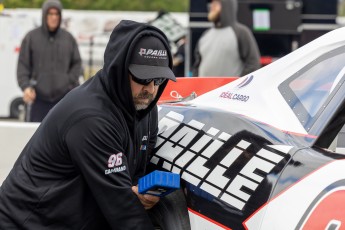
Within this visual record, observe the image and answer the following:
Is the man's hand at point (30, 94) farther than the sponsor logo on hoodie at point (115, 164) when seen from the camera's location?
Yes

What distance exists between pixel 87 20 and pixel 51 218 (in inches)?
517

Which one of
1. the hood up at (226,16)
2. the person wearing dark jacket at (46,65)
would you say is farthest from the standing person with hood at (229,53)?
the person wearing dark jacket at (46,65)

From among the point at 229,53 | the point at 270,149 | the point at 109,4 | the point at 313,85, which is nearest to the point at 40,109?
the point at 229,53

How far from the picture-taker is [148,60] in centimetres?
314

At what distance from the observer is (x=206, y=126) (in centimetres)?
330

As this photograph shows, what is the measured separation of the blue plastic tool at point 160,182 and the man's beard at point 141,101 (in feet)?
1.02

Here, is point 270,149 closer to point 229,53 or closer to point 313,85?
point 313,85

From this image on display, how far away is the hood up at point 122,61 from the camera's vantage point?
3104mm

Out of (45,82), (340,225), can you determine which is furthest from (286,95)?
(45,82)

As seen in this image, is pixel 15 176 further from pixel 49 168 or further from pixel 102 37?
pixel 102 37

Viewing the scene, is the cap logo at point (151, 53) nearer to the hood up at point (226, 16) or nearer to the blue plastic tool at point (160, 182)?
the blue plastic tool at point (160, 182)

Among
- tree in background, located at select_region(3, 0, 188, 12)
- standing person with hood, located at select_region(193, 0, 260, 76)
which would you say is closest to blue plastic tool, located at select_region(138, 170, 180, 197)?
standing person with hood, located at select_region(193, 0, 260, 76)

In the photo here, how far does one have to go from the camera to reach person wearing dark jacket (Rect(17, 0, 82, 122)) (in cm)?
781

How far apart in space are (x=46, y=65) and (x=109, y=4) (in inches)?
980
